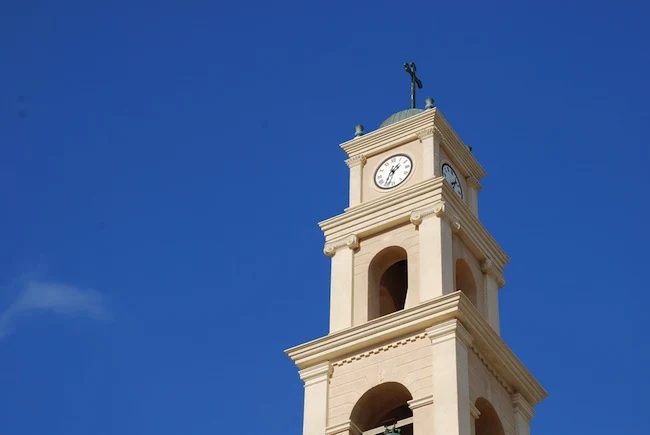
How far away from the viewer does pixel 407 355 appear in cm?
4356

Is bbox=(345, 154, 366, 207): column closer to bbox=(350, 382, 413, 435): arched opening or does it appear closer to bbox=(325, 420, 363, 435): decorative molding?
bbox=(350, 382, 413, 435): arched opening

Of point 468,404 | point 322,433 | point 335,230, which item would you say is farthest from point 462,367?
point 335,230

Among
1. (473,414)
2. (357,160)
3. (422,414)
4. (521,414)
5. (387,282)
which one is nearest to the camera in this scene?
(422,414)

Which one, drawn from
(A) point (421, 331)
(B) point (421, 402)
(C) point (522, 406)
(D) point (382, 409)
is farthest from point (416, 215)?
(B) point (421, 402)

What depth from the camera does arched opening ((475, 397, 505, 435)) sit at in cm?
4397

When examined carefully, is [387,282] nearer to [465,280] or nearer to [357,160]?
[465,280]

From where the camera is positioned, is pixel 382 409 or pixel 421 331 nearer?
pixel 421 331

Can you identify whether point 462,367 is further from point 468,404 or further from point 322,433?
point 322,433

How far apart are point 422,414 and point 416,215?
6472mm

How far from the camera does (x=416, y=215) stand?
153 ft

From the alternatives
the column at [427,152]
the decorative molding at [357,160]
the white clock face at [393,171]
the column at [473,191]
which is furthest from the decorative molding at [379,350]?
the decorative molding at [357,160]

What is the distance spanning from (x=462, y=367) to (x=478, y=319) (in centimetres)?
166

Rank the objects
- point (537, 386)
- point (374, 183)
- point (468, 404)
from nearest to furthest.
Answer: point (468, 404) → point (537, 386) → point (374, 183)

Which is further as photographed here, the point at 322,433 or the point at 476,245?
the point at 476,245
